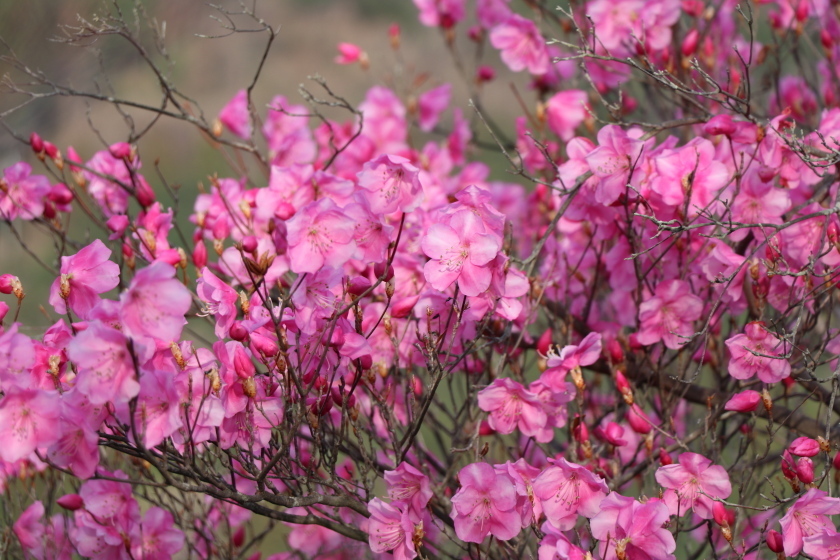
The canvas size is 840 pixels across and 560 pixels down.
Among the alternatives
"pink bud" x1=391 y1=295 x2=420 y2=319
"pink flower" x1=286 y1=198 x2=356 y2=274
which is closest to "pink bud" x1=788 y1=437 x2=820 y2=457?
"pink bud" x1=391 y1=295 x2=420 y2=319

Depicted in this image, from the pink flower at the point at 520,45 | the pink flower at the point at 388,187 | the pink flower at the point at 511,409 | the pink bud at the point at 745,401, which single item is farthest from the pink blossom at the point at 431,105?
the pink bud at the point at 745,401

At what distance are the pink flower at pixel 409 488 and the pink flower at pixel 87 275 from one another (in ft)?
2.18

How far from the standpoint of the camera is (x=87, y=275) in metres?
1.62

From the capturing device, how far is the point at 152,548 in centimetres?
191

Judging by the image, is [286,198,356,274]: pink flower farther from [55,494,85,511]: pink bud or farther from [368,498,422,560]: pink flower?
[55,494,85,511]: pink bud

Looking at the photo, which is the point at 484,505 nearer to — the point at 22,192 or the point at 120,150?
the point at 120,150

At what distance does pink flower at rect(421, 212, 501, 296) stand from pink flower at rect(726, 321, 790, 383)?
0.58m

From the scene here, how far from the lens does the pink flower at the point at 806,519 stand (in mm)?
1575

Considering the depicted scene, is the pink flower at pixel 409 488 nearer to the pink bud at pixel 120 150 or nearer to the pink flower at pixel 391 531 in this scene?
the pink flower at pixel 391 531

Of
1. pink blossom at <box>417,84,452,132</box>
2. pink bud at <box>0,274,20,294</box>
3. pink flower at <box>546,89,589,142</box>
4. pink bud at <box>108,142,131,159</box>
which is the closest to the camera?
pink bud at <box>0,274,20,294</box>

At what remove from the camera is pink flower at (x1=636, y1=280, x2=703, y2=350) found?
1.99m

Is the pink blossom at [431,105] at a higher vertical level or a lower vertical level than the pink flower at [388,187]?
lower

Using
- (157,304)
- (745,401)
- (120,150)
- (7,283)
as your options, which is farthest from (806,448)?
(120,150)

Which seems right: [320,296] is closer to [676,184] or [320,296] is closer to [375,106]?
[676,184]
